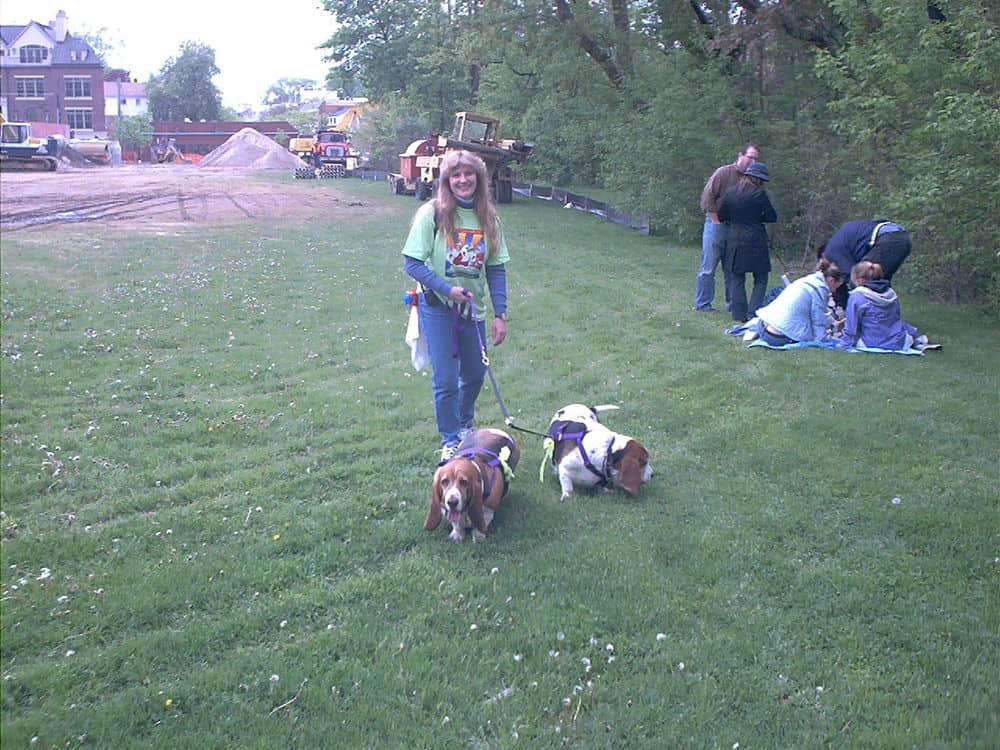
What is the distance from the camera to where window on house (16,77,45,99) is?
74938 mm

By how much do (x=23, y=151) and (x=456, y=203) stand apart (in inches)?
1772

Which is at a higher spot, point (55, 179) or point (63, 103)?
point (63, 103)

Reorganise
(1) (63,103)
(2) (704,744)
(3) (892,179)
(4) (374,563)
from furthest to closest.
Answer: (1) (63,103) < (3) (892,179) < (4) (374,563) < (2) (704,744)

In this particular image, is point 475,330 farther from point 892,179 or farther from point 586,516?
point 892,179

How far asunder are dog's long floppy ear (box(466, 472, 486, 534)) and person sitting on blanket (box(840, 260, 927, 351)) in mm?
5796

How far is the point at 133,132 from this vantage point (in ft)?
251

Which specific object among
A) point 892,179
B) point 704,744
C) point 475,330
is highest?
point 892,179

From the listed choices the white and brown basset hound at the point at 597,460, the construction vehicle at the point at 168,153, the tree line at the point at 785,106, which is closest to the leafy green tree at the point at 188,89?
the construction vehicle at the point at 168,153

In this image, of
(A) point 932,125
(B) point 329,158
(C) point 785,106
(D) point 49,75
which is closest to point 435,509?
(A) point 932,125

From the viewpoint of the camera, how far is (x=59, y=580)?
4.28m

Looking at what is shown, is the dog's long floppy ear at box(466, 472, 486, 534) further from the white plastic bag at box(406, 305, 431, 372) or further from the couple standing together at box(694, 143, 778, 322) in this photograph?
the couple standing together at box(694, 143, 778, 322)

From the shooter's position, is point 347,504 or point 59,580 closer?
point 59,580

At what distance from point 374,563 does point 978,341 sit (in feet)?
25.5

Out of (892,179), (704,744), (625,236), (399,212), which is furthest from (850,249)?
(399,212)
